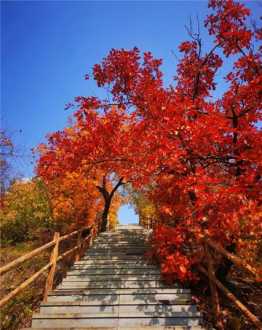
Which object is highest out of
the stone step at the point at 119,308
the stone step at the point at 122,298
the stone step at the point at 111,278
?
the stone step at the point at 111,278

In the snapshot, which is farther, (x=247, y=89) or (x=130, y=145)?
(x=130, y=145)

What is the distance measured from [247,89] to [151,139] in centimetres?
366

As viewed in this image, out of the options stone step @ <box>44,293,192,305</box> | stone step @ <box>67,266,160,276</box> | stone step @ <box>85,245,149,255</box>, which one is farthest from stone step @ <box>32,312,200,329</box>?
stone step @ <box>85,245,149,255</box>

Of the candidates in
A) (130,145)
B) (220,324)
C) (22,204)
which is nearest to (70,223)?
(22,204)

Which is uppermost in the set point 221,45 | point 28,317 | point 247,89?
point 221,45

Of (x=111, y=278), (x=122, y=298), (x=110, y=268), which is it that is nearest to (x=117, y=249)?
(x=110, y=268)

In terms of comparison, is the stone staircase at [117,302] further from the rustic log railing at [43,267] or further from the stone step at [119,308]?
the rustic log railing at [43,267]

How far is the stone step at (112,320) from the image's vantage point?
6469mm

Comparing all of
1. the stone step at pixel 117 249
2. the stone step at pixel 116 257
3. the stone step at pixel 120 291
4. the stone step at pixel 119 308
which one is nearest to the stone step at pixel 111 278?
the stone step at pixel 120 291

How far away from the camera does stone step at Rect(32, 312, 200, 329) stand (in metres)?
6.47

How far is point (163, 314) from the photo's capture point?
22.1 ft

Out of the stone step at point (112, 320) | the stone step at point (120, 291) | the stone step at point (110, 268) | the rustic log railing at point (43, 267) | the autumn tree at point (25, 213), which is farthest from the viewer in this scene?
the autumn tree at point (25, 213)

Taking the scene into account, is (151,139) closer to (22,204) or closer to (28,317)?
(28,317)

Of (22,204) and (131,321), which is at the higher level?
(22,204)
